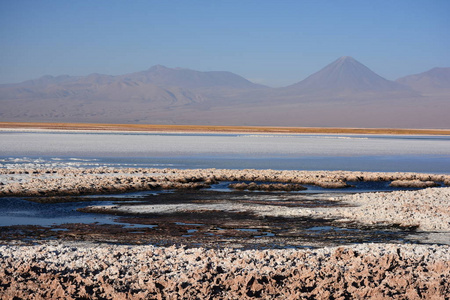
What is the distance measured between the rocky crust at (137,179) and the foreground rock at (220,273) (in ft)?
26.2

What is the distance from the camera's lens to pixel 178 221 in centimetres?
1178

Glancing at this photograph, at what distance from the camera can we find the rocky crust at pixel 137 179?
16391 mm

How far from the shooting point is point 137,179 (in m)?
18.7

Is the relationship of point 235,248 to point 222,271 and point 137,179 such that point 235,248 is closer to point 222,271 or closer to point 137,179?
point 222,271

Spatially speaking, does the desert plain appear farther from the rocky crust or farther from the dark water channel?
the rocky crust

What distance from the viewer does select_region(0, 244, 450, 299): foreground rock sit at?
22.4 ft

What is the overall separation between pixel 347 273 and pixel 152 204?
7.61 metres

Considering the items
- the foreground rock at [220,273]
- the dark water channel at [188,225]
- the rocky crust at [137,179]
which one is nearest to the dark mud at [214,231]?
the dark water channel at [188,225]

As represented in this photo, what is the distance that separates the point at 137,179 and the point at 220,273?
1161 cm

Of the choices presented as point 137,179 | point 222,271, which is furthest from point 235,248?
point 137,179

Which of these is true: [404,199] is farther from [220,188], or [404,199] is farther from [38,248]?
[38,248]

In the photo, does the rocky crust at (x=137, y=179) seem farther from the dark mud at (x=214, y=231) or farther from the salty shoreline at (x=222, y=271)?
the salty shoreline at (x=222, y=271)

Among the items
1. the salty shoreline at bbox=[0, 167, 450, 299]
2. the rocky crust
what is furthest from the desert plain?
the rocky crust

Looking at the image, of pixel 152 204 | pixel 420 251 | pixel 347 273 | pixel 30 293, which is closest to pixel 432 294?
pixel 347 273
